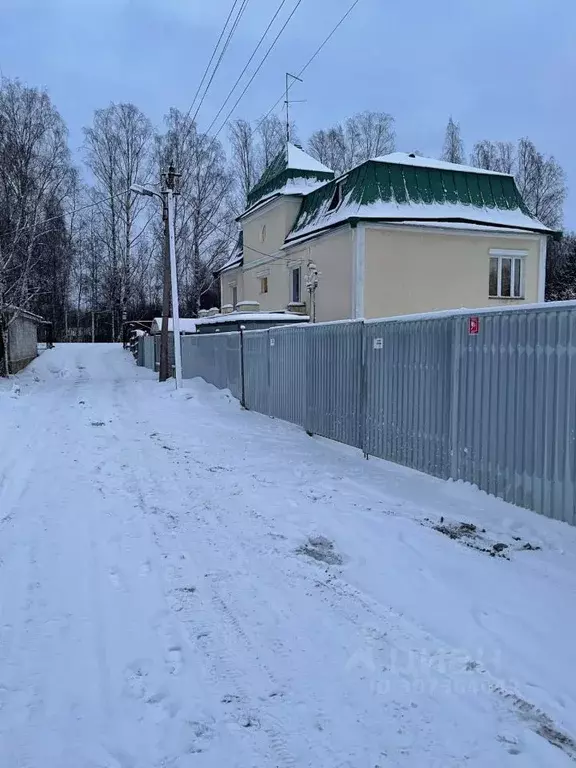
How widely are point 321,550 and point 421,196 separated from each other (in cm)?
1753

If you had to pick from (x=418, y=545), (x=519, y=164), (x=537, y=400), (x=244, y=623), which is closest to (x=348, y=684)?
(x=244, y=623)

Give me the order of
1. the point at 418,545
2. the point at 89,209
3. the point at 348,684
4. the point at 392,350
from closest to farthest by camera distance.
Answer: the point at 348,684 → the point at 418,545 → the point at 392,350 → the point at 89,209

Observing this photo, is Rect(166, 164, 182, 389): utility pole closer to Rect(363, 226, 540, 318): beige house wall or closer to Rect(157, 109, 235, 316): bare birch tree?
Rect(363, 226, 540, 318): beige house wall

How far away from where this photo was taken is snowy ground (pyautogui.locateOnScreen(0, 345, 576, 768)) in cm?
248

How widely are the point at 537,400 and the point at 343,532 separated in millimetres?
2022

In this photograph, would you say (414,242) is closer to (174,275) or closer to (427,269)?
(427,269)

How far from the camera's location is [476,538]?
481 centimetres

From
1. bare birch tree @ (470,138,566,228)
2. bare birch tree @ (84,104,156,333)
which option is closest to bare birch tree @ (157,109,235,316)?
bare birch tree @ (84,104,156,333)

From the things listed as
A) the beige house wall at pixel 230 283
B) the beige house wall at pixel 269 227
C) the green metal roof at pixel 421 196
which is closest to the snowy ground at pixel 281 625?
the green metal roof at pixel 421 196

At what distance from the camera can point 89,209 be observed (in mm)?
46938

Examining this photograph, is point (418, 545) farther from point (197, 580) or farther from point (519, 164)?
point (519, 164)

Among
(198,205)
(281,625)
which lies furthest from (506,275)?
(198,205)

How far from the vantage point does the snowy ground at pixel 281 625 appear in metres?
2.48

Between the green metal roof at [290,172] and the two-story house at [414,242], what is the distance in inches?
83.1
